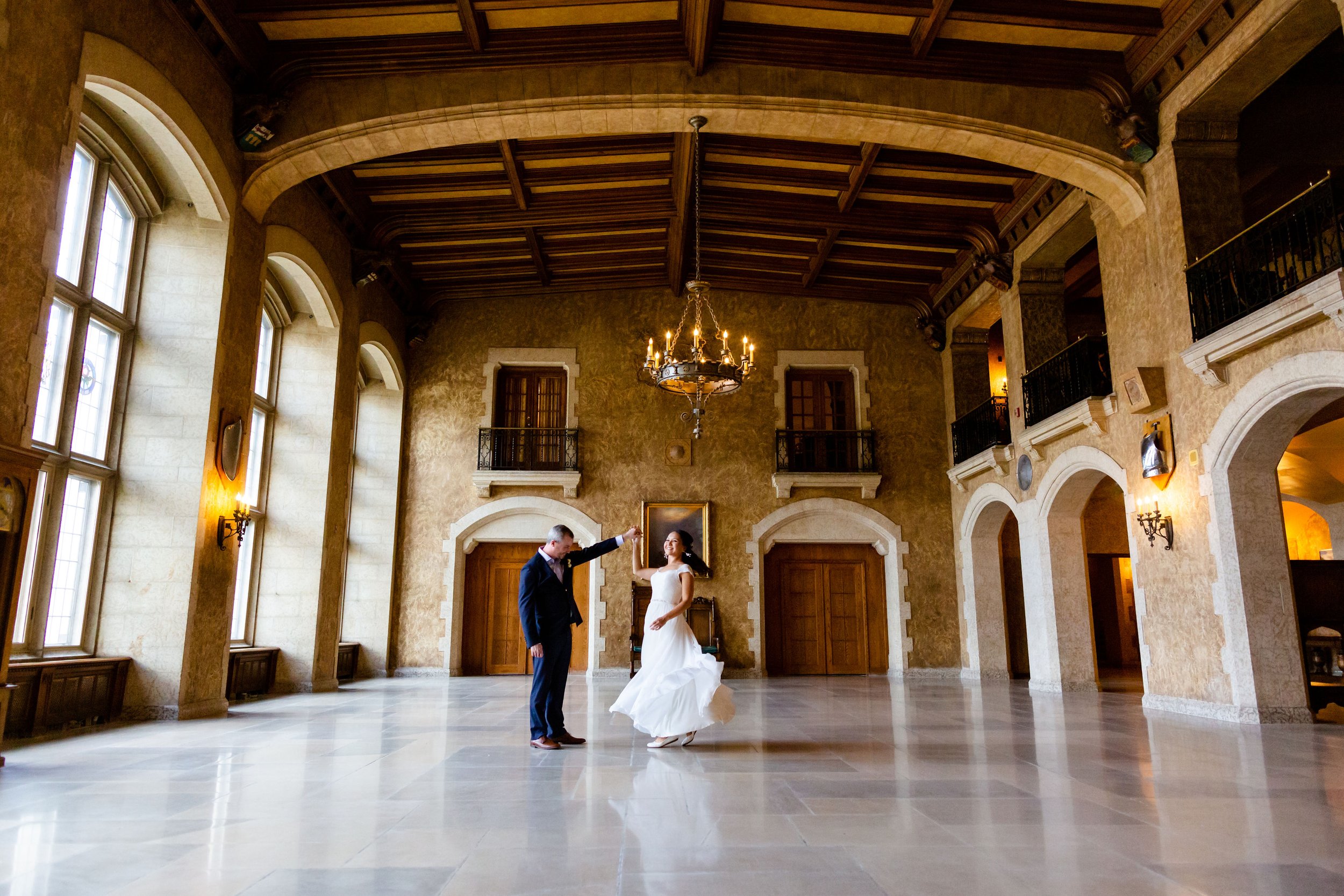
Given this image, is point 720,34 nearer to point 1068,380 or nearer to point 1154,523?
point 1068,380

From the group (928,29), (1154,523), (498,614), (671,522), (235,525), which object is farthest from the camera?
(498,614)

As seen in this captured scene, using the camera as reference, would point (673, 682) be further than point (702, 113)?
No

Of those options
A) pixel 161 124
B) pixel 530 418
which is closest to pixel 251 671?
pixel 161 124

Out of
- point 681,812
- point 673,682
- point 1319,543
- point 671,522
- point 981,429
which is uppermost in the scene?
point 981,429

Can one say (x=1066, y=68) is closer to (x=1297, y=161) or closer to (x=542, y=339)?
(x=1297, y=161)

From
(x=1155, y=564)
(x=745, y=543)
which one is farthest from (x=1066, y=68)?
(x=745, y=543)

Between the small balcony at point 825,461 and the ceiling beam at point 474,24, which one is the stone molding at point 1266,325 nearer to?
the small balcony at point 825,461

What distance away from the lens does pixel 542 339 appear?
13922 millimetres

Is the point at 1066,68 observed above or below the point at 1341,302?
above

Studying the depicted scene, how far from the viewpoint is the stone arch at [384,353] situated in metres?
11.8

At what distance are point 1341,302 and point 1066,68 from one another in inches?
145

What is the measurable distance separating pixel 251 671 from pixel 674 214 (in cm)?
770

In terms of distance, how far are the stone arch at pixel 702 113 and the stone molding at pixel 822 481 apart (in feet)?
19.0

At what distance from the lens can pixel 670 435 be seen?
13.5 metres
